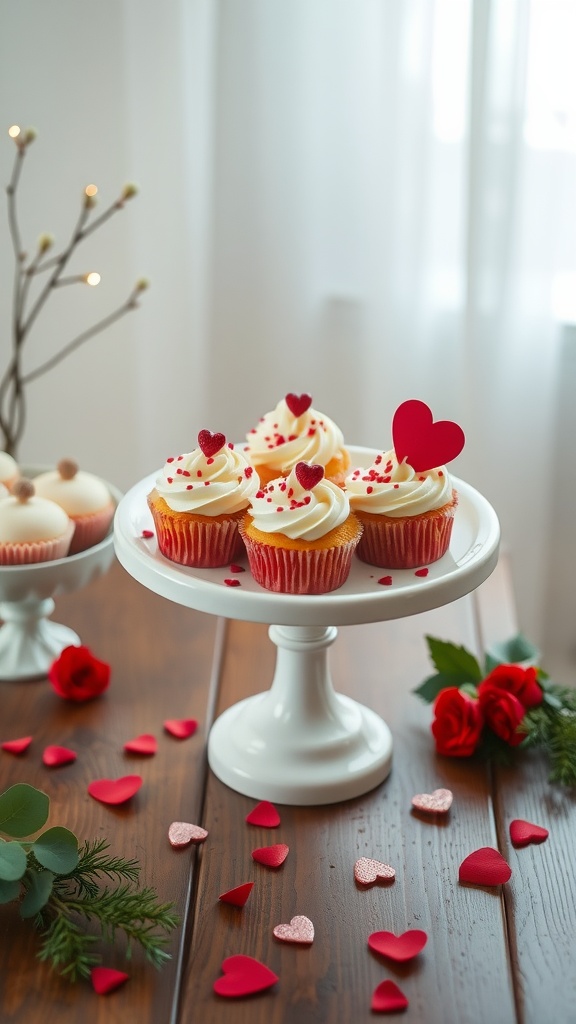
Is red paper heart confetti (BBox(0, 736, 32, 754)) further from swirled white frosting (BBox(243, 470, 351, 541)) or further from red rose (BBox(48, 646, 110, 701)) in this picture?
swirled white frosting (BBox(243, 470, 351, 541))

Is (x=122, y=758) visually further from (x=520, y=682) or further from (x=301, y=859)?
(x=520, y=682)

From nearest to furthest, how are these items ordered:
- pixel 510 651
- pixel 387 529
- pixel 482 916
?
pixel 482 916, pixel 387 529, pixel 510 651

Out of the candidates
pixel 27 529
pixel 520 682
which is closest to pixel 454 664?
pixel 520 682

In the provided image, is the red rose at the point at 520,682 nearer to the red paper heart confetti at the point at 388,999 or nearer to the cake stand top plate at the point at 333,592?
the cake stand top plate at the point at 333,592

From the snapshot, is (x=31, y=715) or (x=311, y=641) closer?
(x=311, y=641)

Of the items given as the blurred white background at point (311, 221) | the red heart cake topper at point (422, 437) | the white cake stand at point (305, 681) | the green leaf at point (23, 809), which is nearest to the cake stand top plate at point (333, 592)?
the white cake stand at point (305, 681)

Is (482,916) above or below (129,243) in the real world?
below

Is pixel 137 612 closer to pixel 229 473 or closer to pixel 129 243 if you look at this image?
pixel 229 473

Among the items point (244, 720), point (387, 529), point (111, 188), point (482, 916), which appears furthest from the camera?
point (111, 188)

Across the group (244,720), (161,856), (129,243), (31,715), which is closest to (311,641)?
(244,720)

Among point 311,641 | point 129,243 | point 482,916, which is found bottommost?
point 482,916
